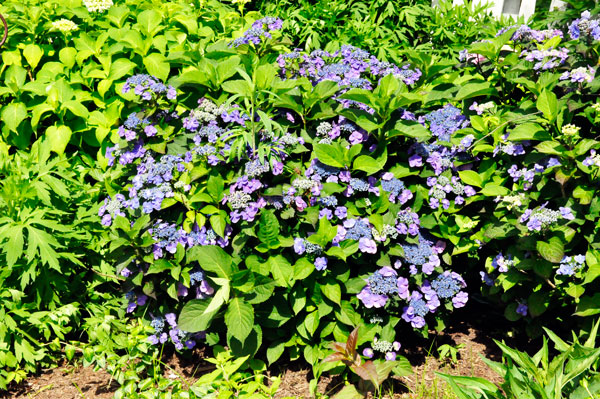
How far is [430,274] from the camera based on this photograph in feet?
10.1

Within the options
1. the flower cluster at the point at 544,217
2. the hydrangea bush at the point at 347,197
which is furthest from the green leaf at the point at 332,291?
the flower cluster at the point at 544,217

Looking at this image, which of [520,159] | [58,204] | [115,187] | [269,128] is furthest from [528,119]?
[58,204]

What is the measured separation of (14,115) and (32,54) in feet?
1.37

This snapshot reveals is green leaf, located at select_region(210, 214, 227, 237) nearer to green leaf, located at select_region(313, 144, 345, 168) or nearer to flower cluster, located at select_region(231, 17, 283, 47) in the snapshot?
green leaf, located at select_region(313, 144, 345, 168)

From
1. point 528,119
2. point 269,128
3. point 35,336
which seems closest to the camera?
point 269,128

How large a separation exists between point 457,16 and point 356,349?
9.89ft

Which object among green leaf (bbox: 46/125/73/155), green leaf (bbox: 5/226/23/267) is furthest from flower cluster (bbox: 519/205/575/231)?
green leaf (bbox: 46/125/73/155)

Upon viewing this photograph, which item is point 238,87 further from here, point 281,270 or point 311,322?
point 311,322

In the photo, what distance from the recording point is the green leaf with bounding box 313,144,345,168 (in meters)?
2.87

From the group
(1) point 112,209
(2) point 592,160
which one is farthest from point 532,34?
(1) point 112,209

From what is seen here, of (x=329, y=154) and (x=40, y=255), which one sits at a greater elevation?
(x=329, y=154)

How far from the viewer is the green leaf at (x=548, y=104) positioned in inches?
111

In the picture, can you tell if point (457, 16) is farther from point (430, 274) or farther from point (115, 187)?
point (115, 187)

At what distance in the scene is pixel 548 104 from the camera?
9.25ft
